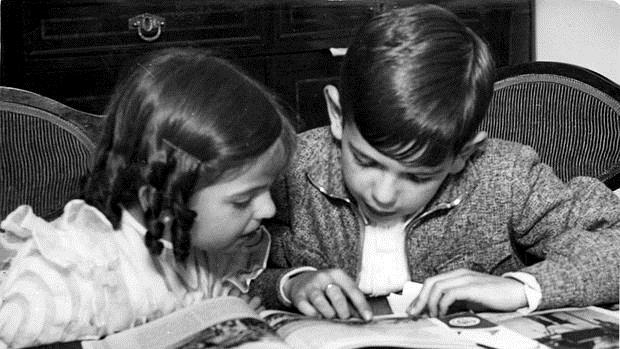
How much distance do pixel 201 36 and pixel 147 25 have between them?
183 mm

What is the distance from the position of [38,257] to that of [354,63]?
0.48 meters

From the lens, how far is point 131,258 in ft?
3.60

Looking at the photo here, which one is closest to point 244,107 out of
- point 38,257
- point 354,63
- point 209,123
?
point 209,123

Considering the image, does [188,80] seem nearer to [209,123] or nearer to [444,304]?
[209,123]

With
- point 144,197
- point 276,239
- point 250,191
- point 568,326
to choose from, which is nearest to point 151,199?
point 144,197

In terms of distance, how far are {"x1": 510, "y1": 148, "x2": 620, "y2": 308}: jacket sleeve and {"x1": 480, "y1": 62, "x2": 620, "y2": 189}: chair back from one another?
0.31 meters

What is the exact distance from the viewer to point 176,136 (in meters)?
1.03

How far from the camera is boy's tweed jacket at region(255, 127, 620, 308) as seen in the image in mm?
1267

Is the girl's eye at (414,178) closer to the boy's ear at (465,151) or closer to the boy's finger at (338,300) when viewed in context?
the boy's ear at (465,151)

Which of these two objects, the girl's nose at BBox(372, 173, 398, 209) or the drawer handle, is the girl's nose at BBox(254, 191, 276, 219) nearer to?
the girl's nose at BBox(372, 173, 398, 209)

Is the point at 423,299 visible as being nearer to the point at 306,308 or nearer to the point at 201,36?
the point at 306,308

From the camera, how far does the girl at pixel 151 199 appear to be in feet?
3.27

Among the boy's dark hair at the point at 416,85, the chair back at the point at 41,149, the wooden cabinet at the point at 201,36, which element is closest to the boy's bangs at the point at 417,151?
the boy's dark hair at the point at 416,85

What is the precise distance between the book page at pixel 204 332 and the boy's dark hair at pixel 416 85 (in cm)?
30
